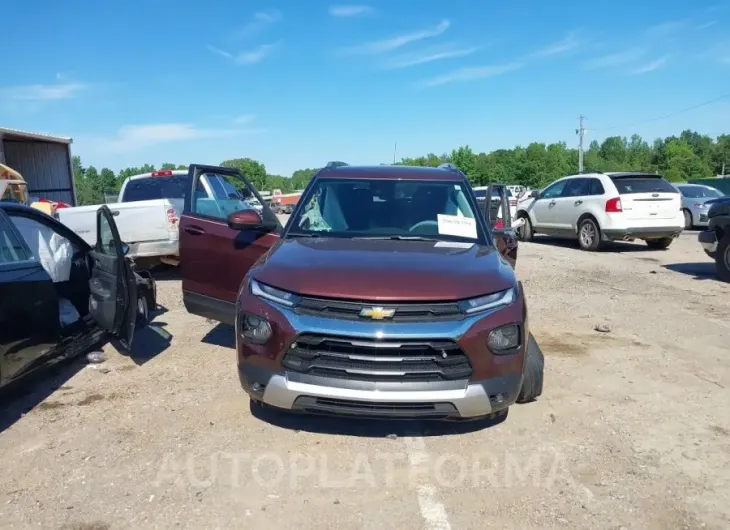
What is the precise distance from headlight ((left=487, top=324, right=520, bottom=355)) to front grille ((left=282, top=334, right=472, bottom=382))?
0.19 m

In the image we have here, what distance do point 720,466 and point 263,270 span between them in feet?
9.88

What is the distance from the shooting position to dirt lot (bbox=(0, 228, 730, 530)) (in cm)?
298

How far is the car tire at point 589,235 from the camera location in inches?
518

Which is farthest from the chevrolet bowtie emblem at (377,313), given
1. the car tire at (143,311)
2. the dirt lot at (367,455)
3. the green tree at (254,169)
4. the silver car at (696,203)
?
the green tree at (254,169)

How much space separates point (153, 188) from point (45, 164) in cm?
1311

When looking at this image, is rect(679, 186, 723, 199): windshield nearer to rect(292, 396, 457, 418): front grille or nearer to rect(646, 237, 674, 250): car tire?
rect(646, 237, 674, 250): car tire

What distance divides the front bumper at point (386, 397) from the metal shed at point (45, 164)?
19.9m

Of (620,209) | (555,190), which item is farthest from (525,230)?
(620,209)

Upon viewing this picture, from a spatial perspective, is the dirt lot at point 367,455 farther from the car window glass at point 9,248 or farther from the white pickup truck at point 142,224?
the white pickup truck at point 142,224

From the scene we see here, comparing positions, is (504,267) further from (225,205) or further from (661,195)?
(661,195)

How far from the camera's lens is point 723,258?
9094mm

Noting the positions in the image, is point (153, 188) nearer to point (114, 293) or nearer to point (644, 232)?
point (114, 293)

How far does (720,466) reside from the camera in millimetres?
3422

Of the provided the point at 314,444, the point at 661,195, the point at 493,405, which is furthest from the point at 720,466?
the point at 661,195
